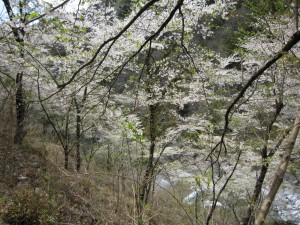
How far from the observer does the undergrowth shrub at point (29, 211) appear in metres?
4.54

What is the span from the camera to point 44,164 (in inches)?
297

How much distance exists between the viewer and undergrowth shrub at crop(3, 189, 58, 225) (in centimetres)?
454

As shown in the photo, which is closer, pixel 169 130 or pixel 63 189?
pixel 63 189

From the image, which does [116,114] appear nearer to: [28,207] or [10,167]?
[10,167]

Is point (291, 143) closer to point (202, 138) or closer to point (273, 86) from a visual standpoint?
point (273, 86)

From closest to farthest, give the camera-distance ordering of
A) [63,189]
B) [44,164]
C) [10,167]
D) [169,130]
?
[10,167], [63,189], [169,130], [44,164]

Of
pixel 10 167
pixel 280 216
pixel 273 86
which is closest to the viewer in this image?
pixel 273 86

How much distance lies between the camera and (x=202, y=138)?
713 cm

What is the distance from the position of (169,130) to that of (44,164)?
375 cm

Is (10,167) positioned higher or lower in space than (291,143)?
lower

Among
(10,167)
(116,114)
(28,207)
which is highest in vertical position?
(116,114)

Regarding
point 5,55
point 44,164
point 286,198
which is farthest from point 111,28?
point 286,198

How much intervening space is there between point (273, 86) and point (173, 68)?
2920mm

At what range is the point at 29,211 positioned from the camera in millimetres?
4660
